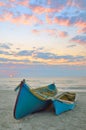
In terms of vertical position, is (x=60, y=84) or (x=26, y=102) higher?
(x=26, y=102)

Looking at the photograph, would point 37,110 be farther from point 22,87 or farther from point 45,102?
point 22,87

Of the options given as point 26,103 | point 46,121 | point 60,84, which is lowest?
point 46,121

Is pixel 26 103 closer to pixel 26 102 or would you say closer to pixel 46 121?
pixel 26 102

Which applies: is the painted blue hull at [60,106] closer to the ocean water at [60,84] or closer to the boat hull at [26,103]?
the boat hull at [26,103]

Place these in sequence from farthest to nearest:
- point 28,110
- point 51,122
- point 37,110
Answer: point 37,110 → point 28,110 → point 51,122

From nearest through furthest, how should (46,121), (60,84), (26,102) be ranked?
1. (46,121)
2. (26,102)
3. (60,84)

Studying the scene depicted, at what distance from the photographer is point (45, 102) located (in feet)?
40.4

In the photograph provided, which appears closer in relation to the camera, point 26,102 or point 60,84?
point 26,102

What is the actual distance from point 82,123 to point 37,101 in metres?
2.80

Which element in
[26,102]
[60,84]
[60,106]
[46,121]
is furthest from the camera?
[60,84]

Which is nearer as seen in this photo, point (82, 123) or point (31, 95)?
point (82, 123)

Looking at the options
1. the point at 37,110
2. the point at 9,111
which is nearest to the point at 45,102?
the point at 37,110

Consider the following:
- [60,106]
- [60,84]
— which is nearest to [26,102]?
[60,106]

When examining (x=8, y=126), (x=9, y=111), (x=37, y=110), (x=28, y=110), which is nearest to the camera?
(x=8, y=126)
